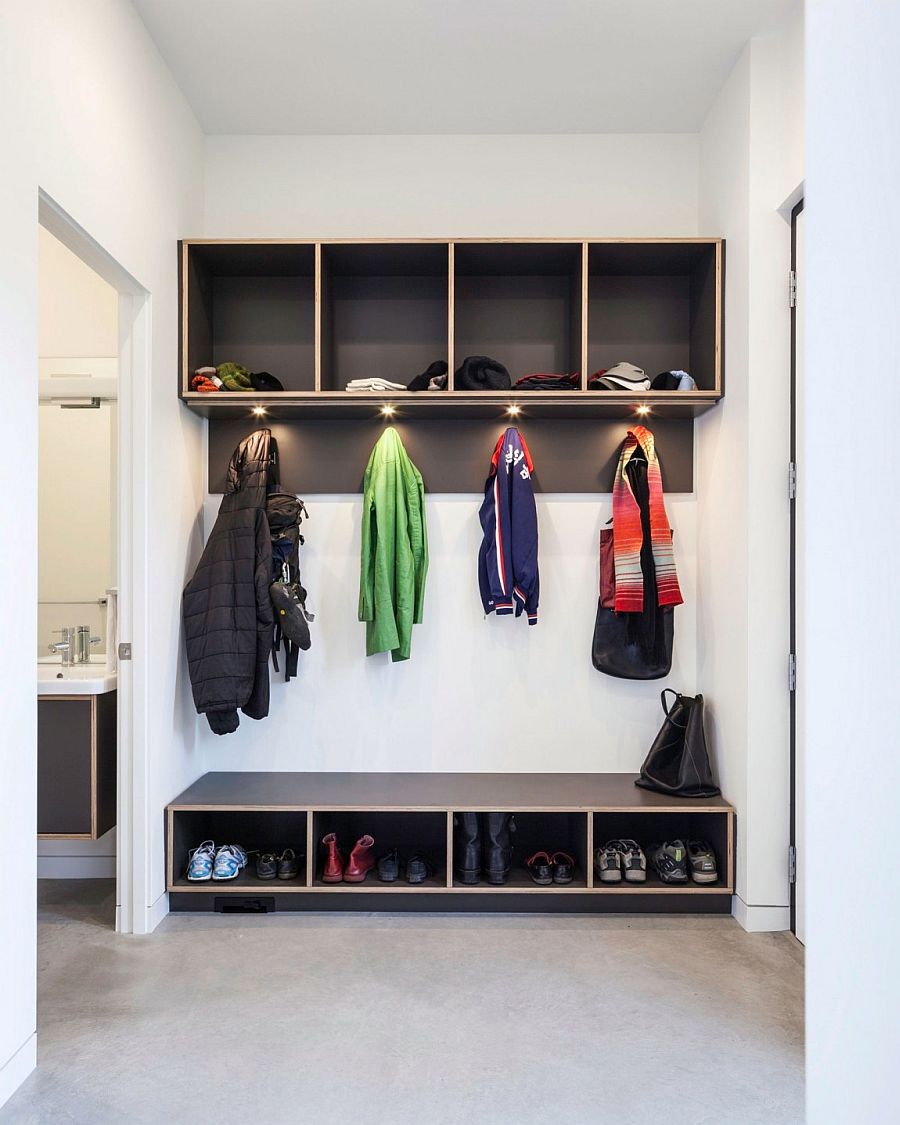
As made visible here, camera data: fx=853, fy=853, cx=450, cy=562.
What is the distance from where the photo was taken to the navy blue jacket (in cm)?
339

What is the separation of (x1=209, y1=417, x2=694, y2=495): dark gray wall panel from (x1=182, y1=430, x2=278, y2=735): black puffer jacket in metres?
0.36

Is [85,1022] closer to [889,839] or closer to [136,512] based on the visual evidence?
[136,512]

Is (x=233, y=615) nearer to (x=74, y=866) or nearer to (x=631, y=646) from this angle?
(x=74, y=866)

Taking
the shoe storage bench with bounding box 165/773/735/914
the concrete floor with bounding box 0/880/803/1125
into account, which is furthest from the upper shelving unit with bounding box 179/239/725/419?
the concrete floor with bounding box 0/880/803/1125

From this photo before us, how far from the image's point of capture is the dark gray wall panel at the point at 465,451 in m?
3.62

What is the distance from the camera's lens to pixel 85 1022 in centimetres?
236

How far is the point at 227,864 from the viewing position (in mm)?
3195

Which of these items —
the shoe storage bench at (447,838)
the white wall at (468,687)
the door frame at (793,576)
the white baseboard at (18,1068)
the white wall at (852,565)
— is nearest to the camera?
the white wall at (852,565)

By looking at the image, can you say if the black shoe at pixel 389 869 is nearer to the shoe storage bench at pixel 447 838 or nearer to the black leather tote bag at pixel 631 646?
the shoe storage bench at pixel 447 838

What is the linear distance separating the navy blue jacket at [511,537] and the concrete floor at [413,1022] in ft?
3.95

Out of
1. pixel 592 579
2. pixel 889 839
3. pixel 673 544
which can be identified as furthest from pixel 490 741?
pixel 889 839

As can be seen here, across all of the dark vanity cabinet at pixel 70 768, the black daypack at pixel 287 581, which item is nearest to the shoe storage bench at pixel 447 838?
the dark vanity cabinet at pixel 70 768

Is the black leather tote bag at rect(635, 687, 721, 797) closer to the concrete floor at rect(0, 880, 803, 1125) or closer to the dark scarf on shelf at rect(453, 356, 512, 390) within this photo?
the concrete floor at rect(0, 880, 803, 1125)

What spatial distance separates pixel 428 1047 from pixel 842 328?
2242 mm
